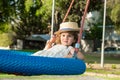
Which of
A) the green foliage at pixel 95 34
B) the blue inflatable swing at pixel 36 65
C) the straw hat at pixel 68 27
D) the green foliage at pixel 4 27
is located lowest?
the green foliage at pixel 95 34

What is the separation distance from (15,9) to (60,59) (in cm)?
4643

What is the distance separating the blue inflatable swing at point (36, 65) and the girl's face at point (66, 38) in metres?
0.46

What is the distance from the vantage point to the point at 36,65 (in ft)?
22.5

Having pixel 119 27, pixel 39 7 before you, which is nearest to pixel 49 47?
pixel 119 27

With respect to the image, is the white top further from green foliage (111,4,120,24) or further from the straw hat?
green foliage (111,4,120,24)

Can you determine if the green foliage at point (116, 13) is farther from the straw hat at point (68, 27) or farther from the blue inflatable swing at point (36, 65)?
the blue inflatable swing at point (36, 65)

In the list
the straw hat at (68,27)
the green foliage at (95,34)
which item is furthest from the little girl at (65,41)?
the green foliage at (95,34)

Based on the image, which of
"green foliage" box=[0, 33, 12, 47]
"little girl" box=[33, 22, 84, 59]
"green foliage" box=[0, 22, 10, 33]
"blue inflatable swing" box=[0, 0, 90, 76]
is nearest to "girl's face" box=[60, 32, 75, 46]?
"little girl" box=[33, 22, 84, 59]

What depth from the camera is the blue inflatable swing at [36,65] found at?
654 centimetres

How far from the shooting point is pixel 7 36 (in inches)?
2387

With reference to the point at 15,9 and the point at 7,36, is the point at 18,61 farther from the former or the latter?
the point at 7,36

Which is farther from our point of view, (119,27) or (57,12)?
(57,12)

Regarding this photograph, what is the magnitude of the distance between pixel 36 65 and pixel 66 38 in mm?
958

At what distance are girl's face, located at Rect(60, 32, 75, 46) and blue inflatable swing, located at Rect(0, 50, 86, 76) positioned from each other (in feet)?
1.50
